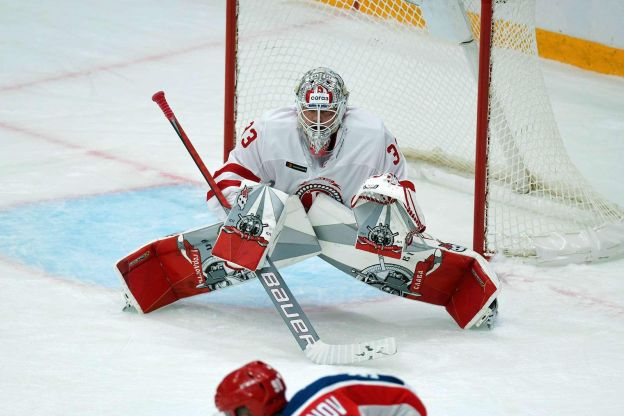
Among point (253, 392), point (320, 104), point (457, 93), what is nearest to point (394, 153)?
point (320, 104)

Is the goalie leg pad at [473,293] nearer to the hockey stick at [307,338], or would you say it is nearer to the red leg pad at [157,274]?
the hockey stick at [307,338]

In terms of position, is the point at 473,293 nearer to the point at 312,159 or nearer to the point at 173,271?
the point at 312,159

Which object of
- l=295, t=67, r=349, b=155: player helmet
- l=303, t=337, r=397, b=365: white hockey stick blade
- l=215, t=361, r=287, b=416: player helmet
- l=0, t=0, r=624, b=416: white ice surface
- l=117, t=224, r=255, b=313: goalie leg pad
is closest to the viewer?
l=215, t=361, r=287, b=416: player helmet

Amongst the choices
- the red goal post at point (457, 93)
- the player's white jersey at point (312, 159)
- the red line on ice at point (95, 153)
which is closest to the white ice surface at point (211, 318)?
the red line on ice at point (95, 153)

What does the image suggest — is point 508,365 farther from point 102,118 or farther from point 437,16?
point 102,118

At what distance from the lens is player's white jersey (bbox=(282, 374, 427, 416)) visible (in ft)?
7.50

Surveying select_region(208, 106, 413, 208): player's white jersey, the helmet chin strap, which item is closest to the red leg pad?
select_region(208, 106, 413, 208): player's white jersey

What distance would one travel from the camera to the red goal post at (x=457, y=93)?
4.50 metres

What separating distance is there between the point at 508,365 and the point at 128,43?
448cm

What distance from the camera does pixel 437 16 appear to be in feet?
15.8

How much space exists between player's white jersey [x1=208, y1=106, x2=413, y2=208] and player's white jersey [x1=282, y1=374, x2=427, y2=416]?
1.49 m

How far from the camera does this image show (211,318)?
389 cm

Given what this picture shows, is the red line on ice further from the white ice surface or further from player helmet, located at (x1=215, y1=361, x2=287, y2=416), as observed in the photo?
player helmet, located at (x1=215, y1=361, x2=287, y2=416)

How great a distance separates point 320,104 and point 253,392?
1582 mm
